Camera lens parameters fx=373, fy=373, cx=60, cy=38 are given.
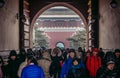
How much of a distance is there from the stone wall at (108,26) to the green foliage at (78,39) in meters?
22.8

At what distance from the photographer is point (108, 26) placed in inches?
636

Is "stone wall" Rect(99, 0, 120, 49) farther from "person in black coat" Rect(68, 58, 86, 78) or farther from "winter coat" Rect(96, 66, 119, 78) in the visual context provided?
"winter coat" Rect(96, 66, 119, 78)

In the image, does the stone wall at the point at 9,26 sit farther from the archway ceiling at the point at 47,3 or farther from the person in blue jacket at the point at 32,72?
the person in blue jacket at the point at 32,72

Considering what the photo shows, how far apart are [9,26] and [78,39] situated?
28.4 meters

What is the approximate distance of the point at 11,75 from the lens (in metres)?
9.66

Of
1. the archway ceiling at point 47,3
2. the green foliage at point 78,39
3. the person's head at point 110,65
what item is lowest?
the person's head at point 110,65

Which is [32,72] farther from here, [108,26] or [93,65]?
[108,26]

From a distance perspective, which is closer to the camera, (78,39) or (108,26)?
(108,26)

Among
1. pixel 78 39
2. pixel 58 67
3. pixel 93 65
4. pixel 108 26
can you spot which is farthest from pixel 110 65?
pixel 78 39

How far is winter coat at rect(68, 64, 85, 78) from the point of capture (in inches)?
335

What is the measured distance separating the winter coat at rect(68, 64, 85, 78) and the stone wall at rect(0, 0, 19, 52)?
5503mm

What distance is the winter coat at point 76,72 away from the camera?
8.50m

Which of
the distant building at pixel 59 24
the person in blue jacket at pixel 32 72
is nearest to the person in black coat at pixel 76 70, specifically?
the person in blue jacket at pixel 32 72

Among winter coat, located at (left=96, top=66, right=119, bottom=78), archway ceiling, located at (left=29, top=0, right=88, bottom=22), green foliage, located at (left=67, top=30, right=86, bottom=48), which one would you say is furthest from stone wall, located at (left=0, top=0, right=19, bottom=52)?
green foliage, located at (left=67, top=30, right=86, bottom=48)
